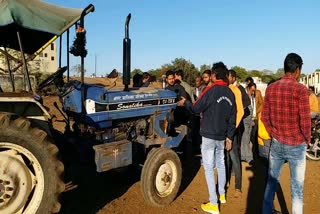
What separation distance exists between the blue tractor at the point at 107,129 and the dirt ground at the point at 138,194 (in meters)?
0.30

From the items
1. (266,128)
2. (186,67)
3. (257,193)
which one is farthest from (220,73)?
(186,67)

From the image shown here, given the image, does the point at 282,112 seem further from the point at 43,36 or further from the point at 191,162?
the point at 191,162

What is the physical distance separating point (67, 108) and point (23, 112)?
2.92 feet

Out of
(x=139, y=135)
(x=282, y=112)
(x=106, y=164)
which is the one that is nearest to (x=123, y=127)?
(x=139, y=135)

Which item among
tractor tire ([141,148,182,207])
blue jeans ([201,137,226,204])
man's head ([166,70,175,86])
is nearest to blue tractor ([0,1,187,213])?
tractor tire ([141,148,182,207])

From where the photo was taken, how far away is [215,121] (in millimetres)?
5184

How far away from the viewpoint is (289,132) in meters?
4.33

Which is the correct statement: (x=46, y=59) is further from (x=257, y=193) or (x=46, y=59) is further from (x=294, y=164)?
(x=294, y=164)

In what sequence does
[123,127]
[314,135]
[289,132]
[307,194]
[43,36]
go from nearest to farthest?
[289,132] < [43,36] < [123,127] < [307,194] < [314,135]

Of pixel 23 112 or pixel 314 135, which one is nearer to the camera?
pixel 23 112

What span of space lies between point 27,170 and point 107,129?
66.2 inches

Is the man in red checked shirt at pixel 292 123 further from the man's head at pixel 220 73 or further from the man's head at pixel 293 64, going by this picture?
the man's head at pixel 220 73

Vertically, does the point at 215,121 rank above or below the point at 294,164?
above

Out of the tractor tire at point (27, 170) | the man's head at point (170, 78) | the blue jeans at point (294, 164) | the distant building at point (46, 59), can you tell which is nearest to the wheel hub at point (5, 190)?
the tractor tire at point (27, 170)
